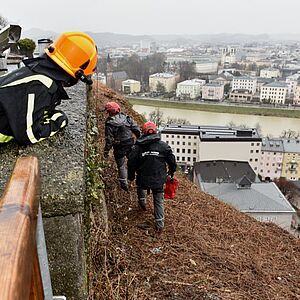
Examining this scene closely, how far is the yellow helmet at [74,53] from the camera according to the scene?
8.80 ft

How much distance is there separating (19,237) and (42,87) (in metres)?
2.08

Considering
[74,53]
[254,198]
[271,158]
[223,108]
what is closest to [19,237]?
[74,53]

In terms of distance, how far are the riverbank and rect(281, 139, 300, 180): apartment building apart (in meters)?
15.4

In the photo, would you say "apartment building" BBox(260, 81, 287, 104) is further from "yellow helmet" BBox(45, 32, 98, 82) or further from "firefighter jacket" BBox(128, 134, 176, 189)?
"yellow helmet" BBox(45, 32, 98, 82)

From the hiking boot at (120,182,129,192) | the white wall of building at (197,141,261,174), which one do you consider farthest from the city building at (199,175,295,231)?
the hiking boot at (120,182,129,192)

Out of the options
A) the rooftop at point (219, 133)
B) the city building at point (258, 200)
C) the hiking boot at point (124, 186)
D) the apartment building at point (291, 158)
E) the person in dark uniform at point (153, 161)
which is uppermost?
the person in dark uniform at point (153, 161)

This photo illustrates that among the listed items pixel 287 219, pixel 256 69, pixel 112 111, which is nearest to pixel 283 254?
pixel 112 111

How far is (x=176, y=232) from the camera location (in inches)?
169

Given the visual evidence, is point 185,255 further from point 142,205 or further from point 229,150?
point 229,150

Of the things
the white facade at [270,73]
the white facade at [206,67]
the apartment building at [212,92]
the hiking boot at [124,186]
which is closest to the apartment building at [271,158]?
the apartment building at [212,92]

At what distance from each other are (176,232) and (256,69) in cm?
11188

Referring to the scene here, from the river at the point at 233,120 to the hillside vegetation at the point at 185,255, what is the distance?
38864 mm

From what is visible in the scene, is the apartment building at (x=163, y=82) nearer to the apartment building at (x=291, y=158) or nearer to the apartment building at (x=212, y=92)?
the apartment building at (x=212, y=92)

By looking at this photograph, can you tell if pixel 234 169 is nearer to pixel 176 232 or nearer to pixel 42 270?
pixel 176 232
